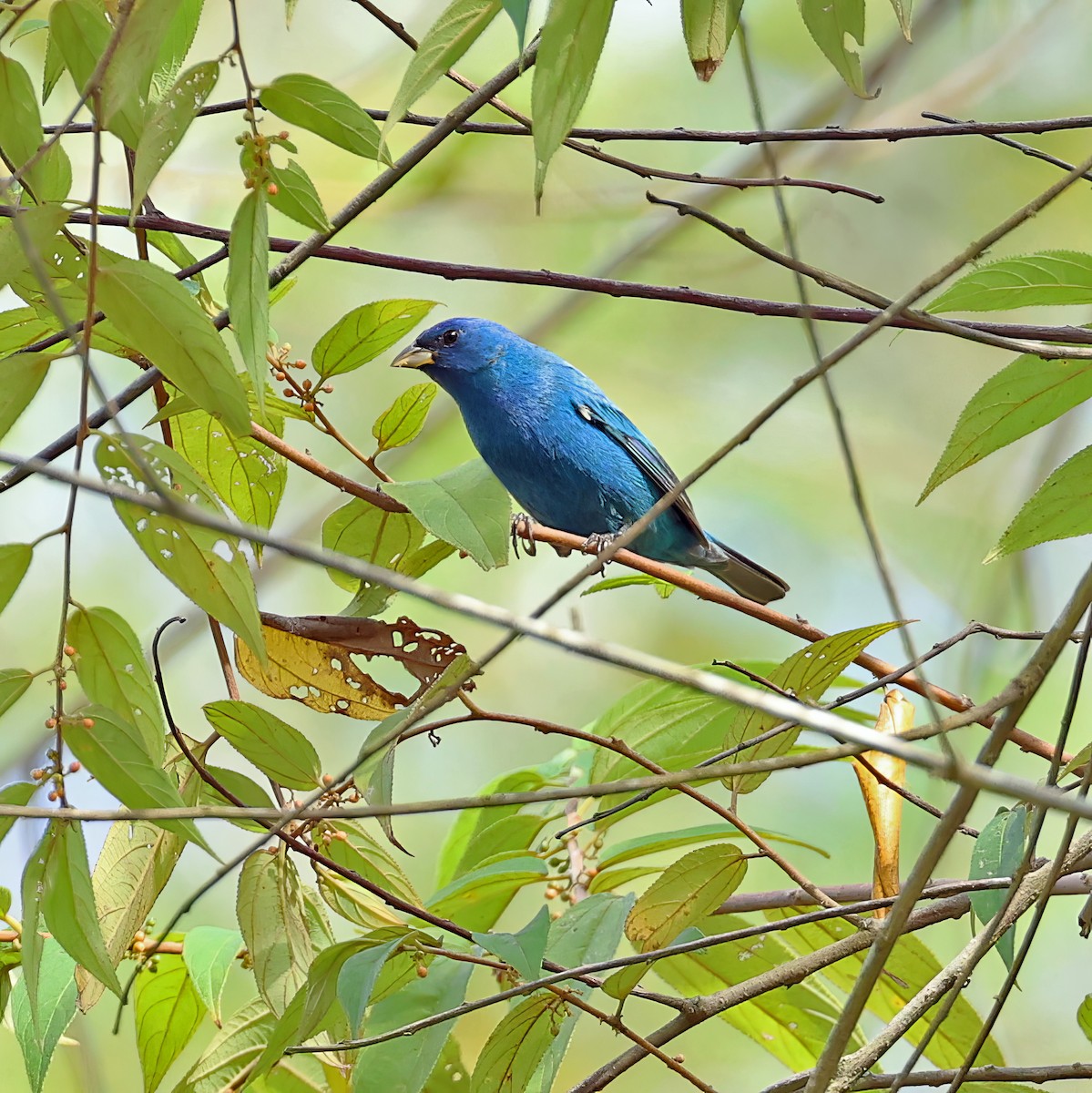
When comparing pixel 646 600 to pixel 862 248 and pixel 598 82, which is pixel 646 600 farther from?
pixel 598 82

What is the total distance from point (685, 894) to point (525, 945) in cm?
43

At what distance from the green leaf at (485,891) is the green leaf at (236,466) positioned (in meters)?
0.74

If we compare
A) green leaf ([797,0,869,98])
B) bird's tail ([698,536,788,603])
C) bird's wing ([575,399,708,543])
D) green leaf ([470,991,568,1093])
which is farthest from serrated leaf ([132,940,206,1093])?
bird's tail ([698,536,788,603])

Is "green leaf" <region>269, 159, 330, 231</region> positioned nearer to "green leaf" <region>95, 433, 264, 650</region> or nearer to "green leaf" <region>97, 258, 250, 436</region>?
"green leaf" <region>97, 258, 250, 436</region>

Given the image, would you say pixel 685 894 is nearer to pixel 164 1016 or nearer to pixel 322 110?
pixel 164 1016

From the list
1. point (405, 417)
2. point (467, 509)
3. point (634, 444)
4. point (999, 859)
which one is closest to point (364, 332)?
point (405, 417)

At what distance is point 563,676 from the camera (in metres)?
6.97

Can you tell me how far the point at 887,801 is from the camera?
2246mm

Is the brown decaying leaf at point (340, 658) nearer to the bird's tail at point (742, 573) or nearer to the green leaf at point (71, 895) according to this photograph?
the green leaf at point (71, 895)

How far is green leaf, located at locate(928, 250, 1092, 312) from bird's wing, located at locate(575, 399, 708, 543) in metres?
3.04

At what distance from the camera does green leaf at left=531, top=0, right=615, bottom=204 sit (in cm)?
140

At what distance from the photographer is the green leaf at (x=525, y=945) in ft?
5.22

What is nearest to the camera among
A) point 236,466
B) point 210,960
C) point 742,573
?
point 210,960

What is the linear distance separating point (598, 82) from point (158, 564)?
6.52 metres
